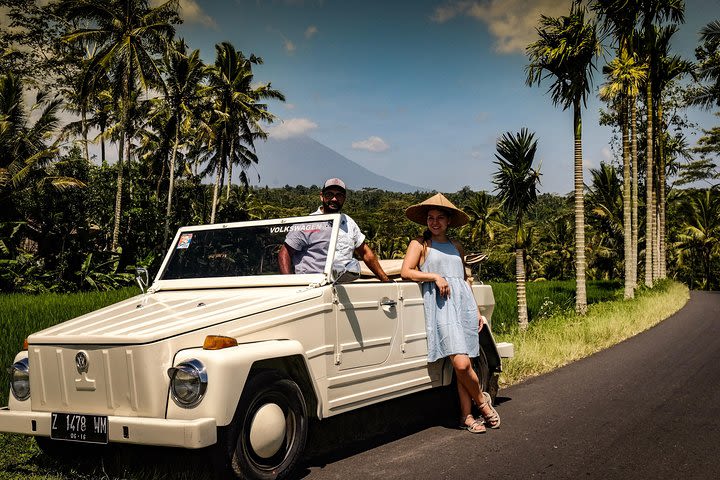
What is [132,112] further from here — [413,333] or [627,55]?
[413,333]

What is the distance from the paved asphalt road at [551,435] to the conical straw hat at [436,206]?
167 cm

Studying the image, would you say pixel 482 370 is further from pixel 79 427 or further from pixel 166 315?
pixel 79 427

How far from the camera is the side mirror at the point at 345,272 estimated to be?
4.76 m

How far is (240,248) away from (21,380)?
71.6 inches

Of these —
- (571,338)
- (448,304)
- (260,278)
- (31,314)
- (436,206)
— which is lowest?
(571,338)

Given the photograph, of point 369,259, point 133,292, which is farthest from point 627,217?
point 369,259

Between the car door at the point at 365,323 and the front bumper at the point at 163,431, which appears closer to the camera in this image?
the front bumper at the point at 163,431

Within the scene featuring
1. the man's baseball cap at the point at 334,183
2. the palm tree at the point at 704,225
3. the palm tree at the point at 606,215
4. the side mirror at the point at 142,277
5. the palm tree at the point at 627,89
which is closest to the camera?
the side mirror at the point at 142,277

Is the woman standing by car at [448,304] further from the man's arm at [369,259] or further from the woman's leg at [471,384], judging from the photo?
the man's arm at [369,259]

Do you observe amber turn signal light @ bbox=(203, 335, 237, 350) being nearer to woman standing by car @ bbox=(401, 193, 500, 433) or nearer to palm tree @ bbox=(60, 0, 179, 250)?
woman standing by car @ bbox=(401, 193, 500, 433)

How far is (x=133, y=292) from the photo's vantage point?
64.1 feet

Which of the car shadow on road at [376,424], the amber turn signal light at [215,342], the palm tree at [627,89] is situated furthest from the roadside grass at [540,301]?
the amber turn signal light at [215,342]

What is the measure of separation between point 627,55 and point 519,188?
22.7ft

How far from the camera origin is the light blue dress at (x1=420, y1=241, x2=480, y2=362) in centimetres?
551
